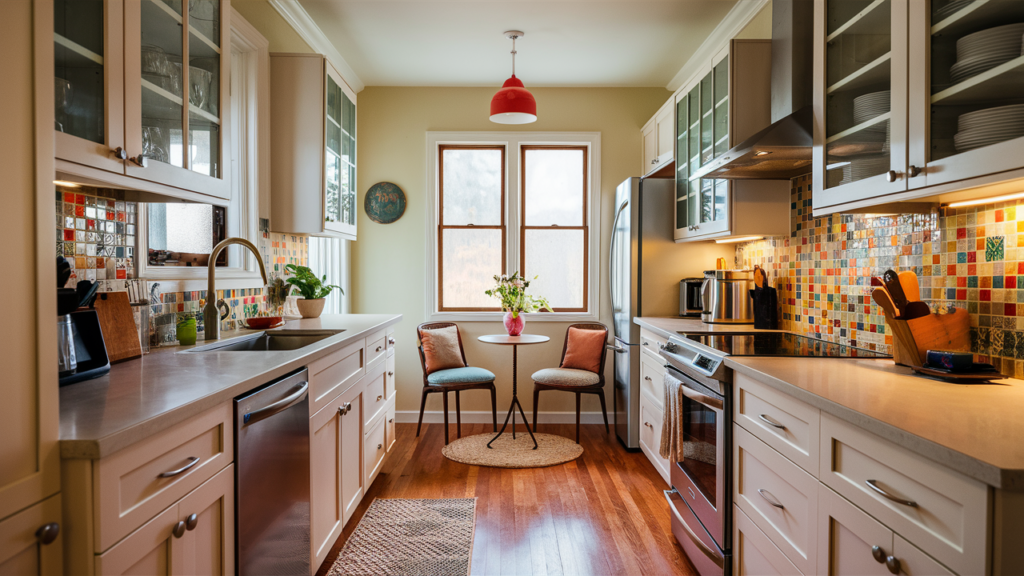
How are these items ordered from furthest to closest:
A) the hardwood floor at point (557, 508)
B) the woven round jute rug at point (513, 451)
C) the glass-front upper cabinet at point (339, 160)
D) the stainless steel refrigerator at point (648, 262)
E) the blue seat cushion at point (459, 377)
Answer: the blue seat cushion at point (459, 377) → the stainless steel refrigerator at point (648, 262) → the woven round jute rug at point (513, 451) → the glass-front upper cabinet at point (339, 160) → the hardwood floor at point (557, 508)

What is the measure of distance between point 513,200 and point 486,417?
1.89 m

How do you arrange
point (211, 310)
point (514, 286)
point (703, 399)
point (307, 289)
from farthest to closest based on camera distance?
point (514, 286) → point (307, 289) → point (211, 310) → point (703, 399)

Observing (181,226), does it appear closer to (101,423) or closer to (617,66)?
(101,423)

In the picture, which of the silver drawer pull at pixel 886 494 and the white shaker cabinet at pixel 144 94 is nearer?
the silver drawer pull at pixel 886 494

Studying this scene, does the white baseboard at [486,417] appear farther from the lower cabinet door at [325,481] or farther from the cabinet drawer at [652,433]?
the lower cabinet door at [325,481]

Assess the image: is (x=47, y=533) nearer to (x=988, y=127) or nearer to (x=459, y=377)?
(x=988, y=127)

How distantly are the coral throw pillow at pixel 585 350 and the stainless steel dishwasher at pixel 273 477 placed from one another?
260 cm

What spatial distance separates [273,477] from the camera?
1638mm

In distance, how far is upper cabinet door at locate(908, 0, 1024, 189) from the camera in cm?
121

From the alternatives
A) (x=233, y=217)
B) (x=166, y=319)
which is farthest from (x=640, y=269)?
(x=166, y=319)

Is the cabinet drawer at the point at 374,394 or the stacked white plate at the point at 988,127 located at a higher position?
the stacked white plate at the point at 988,127

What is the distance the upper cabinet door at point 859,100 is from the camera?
1545 mm

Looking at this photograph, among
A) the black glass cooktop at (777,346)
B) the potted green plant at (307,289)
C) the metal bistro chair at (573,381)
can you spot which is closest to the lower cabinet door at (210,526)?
the black glass cooktop at (777,346)

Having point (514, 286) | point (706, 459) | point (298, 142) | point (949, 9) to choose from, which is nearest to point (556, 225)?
point (514, 286)
